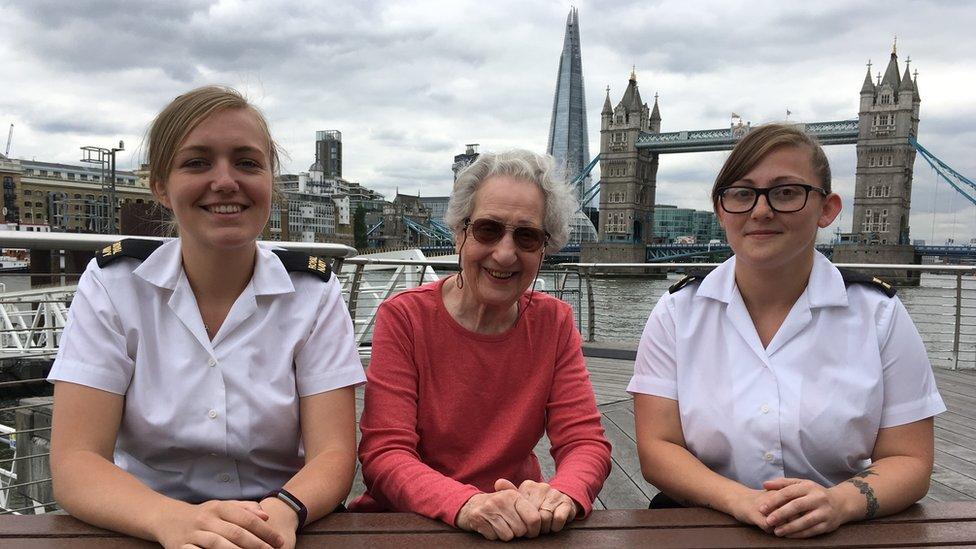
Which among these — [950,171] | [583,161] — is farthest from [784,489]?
[583,161]

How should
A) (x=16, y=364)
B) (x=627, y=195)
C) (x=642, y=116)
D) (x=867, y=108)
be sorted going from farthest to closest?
(x=642, y=116) → (x=627, y=195) → (x=867, y=108) → (x=16, y=364)

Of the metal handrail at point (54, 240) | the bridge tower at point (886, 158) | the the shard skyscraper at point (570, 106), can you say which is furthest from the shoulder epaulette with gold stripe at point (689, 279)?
the the shard skyscraper at point (570, 106)

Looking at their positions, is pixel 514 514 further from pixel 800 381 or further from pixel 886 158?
pixel 886 158

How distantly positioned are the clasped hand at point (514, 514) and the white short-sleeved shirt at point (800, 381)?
34 centimetres

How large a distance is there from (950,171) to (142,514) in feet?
149

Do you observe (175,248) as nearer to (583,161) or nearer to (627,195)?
(627,195)

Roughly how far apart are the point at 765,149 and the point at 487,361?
22.8 inches

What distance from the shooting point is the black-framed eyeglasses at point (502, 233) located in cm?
116

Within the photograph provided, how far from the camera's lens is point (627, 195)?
5066 centimetres

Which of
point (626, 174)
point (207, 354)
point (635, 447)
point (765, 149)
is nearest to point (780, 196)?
point (765, 149)

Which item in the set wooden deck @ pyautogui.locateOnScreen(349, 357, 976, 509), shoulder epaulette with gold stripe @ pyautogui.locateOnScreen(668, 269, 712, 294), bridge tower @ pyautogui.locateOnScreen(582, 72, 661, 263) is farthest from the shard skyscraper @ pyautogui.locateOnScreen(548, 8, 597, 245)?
shoulder epaulette with gold stripe @ pyautogui.locateOnScreen(668, 269, 712, 294)

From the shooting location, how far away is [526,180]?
1.18m

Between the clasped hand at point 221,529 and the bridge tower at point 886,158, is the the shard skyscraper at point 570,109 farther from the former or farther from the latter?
the clasped hand at point 221,529

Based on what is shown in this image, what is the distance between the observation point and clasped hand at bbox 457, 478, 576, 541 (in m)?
0.85
